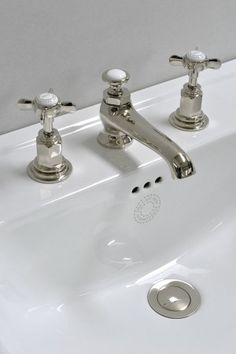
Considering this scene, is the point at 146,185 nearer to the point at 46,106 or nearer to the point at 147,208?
the point at 147,208

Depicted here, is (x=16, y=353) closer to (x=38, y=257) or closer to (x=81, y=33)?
(x=38, y=257)

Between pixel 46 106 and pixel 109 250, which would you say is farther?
pixel 109 250

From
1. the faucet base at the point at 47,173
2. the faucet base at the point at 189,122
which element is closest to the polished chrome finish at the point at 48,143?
the faucet base at the point at 47,173

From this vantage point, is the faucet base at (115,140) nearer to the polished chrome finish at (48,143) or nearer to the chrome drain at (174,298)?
the polished chrome finish at (48,143)

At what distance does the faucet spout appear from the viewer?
2.12 ft

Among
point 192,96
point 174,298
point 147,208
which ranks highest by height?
point 192,96

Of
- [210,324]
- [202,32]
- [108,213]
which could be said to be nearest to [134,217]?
[108,213]

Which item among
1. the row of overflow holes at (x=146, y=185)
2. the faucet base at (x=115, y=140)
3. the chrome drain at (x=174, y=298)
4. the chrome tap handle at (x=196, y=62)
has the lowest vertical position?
the chrome drain at (x=174, y=298)

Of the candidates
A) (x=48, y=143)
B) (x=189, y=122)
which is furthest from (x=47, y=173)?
(x=189, y=122)

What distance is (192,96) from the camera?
76cm

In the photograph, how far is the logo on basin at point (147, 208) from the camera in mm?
731

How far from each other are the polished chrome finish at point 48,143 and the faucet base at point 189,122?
0.52 ft

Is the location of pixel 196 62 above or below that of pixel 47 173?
above

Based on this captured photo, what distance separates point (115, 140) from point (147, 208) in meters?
0.09
